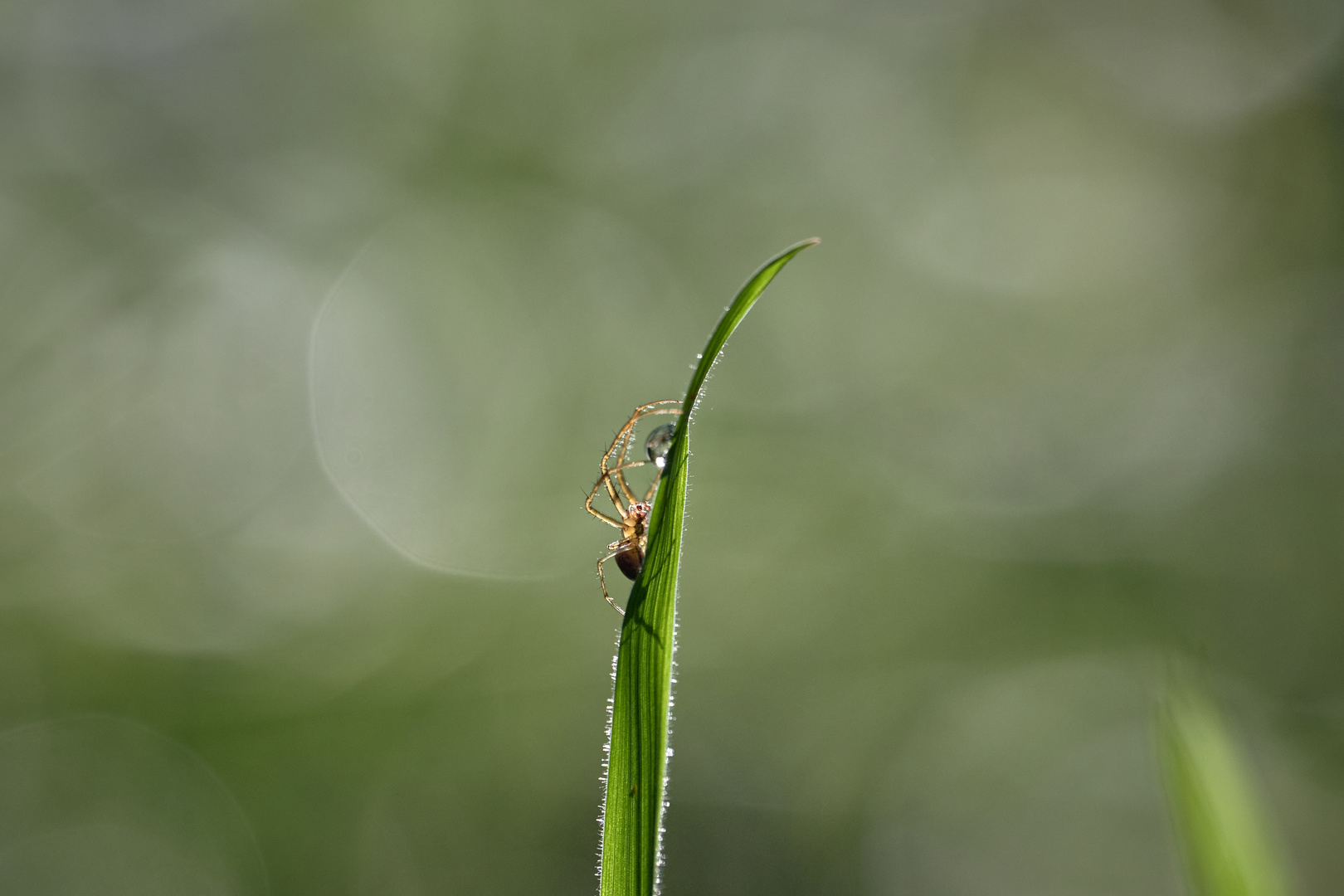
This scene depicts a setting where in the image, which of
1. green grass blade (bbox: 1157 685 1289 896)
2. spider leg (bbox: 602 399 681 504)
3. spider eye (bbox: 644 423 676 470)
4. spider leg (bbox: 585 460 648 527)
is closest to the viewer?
green grass blade (bbox: 1157 685 1289 896)

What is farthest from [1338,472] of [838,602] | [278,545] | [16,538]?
[16,538]

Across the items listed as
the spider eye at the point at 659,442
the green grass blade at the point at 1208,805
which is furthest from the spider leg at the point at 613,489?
the green grass blade at the point at 1208,805

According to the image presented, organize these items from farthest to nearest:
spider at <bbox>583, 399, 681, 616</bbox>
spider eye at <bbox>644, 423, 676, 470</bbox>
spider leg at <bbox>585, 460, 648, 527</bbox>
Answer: spider leg at <bbox>585, 460, 648, 527</bbox>
spider at <bbox>583, 399, 681, 616</bbox>
spider eye at <bbox>644, 423, 676, 470</bbox>

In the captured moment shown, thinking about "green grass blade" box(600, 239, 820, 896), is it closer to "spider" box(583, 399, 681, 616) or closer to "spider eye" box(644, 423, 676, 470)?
"spider eye" box(644, 423, 676, 470)

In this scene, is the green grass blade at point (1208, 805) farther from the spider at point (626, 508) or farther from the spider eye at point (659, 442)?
the spider at point (626, 508)

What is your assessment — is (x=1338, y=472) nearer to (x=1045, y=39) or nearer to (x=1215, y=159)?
(x=1215, y=159)

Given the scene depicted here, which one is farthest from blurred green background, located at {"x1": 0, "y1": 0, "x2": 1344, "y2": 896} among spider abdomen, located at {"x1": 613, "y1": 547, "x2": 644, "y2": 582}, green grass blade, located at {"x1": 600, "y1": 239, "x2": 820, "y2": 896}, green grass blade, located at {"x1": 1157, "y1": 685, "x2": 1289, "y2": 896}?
green grass blade, located at {"x1": 600, "y1": 239, "x2": 820, "y2": 896}

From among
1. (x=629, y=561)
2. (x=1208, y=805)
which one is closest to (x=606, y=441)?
(x=629, y=561)
